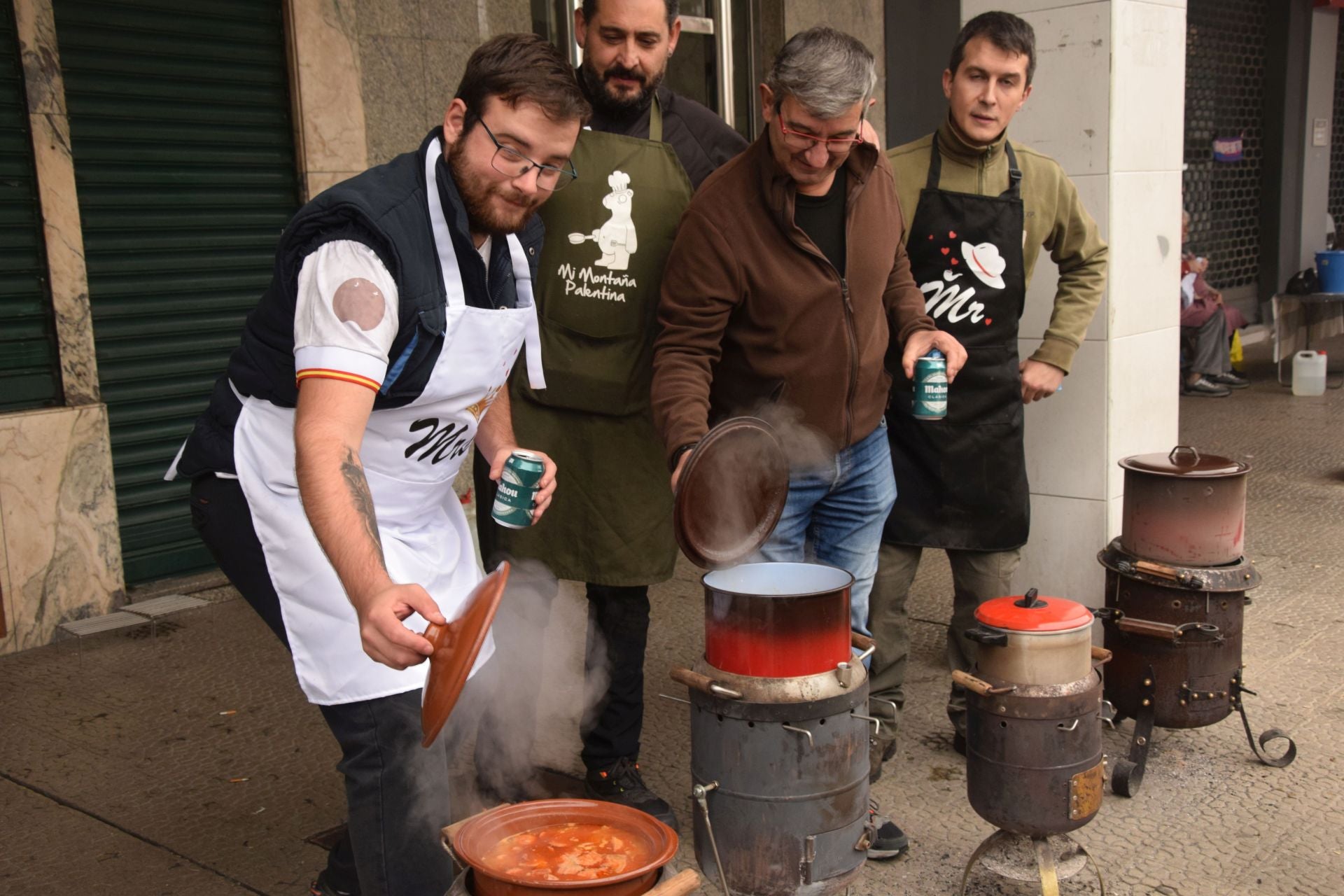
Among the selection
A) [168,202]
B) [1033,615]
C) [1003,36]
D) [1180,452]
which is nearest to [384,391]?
[1033,615]

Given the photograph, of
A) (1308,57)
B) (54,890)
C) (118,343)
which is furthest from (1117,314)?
(1308,57)

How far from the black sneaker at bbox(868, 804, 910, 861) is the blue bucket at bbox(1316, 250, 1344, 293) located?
11.3m

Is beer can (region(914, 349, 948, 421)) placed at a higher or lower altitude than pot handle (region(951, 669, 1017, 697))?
higher

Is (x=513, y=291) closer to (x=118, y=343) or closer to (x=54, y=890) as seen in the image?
(x=54, y=890)

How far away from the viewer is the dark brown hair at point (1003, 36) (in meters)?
4.13

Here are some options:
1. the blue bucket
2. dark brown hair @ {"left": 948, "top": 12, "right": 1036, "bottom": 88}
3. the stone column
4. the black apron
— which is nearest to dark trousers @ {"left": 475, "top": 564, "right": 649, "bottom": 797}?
the black apron

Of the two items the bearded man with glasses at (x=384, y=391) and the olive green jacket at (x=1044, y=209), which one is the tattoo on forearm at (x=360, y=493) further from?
the olive green jacket at (x=1044, y=209)

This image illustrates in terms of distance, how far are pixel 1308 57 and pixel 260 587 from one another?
16421 mm

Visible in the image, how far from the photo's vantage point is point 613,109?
12.1ft

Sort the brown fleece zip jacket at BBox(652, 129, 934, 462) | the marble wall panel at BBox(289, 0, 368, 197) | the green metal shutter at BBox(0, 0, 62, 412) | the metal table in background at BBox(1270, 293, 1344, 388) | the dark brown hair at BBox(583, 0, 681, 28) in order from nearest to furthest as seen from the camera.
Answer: the brown fleece zip jacket at BBox(652, 129, 934, 462) → the dark brown hair at BBox(583, 0, 681, 28) → the green metal shutter at BBox(0, 0, 62, 412) → the marble wall panel at BBox(289, 0, 368, 197) → the metal table in background at BBox(1270, 293, 1344, 388)

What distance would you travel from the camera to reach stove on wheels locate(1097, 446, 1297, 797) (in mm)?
4035

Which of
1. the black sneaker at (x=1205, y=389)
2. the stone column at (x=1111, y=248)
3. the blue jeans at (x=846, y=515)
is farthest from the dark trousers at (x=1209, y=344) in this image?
the blue jeans at (x=846, y=515)

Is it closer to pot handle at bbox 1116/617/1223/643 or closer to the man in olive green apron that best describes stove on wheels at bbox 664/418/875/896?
the man in olive green apron

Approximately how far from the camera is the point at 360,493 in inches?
92.6
